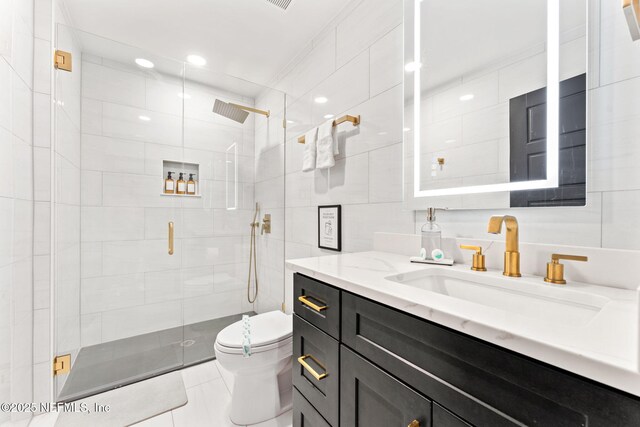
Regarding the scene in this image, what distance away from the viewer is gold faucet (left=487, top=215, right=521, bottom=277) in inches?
31.3

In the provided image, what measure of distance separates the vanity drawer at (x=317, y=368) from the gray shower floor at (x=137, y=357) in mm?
1362

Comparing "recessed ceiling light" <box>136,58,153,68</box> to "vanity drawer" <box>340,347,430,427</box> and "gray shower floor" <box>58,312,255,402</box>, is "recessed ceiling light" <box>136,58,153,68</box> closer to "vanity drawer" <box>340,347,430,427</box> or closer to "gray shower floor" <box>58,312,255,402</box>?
"gray shower floor" <box>58,312,255,402</box>

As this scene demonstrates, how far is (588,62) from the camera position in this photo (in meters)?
0.76

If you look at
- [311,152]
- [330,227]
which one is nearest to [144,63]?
[311,152]

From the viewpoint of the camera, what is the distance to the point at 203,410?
4.90 ft

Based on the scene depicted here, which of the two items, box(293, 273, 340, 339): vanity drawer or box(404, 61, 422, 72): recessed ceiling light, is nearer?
box(293, 273, 340, 339): vanity drawer

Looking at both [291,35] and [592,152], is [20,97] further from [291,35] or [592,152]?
[592,152]

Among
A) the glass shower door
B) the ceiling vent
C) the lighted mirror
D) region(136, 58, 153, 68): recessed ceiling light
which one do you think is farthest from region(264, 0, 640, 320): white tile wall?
region(136, 58, 153, 68): recessed ceiling light

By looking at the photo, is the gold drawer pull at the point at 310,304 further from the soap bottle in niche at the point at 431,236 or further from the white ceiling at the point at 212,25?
the white ceiling at the point at 212,25

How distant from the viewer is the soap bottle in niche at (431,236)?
1.06 m

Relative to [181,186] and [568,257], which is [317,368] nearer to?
[568,257]

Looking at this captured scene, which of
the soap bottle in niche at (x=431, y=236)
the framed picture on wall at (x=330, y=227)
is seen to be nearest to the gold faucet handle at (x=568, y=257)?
the soap bottle in niche at (x=431, y=236)

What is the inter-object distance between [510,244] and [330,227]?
104 cm

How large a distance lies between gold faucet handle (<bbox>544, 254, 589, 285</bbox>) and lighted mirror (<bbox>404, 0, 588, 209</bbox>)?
179 millimetres
